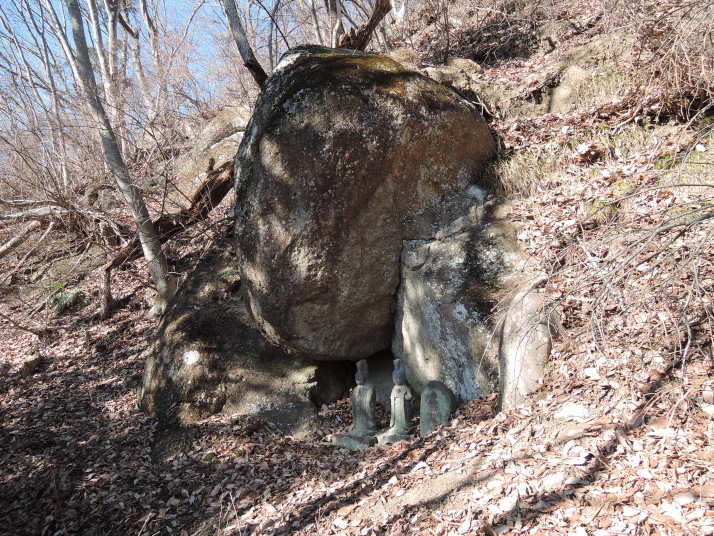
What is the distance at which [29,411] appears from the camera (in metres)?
6.91

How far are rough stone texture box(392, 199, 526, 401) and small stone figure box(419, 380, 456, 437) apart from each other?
0.33m

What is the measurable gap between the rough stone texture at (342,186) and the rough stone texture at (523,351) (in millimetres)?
1902

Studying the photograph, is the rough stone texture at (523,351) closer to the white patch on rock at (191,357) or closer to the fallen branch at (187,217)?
the white patch on rock at (191,357)

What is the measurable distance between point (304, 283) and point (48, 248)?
707cm

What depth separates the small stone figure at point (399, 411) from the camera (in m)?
5.53

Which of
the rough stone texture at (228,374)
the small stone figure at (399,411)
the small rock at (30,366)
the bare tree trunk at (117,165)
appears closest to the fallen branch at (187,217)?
the bare tree trunk at (117,165)

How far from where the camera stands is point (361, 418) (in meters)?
5.91

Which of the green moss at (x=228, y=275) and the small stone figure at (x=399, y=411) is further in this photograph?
the green moss at (x=228, y=275)

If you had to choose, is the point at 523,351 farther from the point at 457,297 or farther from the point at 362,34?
the point at 362,34

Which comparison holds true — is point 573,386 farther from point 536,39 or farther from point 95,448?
point 536,39

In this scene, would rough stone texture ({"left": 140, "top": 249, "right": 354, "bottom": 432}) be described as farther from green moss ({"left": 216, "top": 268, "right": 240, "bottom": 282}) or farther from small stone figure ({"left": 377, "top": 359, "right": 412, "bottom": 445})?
small stone figure ({"left": 377, "top": 359, "right": 412, "bottom": 445})

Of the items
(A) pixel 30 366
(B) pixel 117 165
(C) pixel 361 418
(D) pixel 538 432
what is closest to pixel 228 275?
(B) pixel 117 165

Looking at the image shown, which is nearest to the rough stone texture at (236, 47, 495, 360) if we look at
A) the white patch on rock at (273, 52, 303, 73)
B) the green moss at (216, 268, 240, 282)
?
the white patch on rock at (273, 52, 303, 73)

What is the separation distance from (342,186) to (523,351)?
9.49ft
